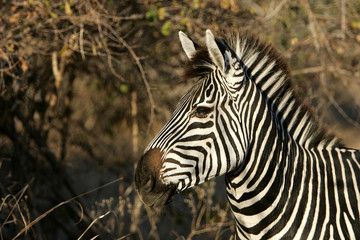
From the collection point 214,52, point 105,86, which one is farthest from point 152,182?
point 105,86

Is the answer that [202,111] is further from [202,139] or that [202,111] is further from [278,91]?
[278,91]

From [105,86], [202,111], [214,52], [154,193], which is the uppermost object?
[214,52]

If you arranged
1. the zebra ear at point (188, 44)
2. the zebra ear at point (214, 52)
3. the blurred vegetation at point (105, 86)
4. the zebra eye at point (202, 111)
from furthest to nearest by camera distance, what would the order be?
the blurred vegetation at point (105, 86) → the zebra ear at point (188, 44) → the zebra eye at point (202, 111) → the zebra ear at point (214, 52)

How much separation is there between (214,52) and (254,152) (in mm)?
685

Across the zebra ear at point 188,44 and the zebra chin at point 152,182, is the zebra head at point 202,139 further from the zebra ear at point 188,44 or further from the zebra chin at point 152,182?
the zebra ear at point 188,44

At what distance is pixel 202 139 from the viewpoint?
289 centimetres

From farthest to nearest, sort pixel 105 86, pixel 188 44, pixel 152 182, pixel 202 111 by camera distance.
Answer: pixel 105 86, pixel 188 44, pixel 202 111, pixel 152 182

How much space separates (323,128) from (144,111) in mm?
4347

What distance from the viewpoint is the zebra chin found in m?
2.82

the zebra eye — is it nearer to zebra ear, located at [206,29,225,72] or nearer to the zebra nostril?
zebra ear, located at [206,29,225,72]

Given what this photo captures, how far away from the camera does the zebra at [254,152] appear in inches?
113

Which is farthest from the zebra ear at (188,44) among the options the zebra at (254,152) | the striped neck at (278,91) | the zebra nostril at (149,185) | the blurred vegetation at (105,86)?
the blurred vegetation at (105,86)

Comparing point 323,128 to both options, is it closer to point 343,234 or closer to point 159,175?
point 343,234

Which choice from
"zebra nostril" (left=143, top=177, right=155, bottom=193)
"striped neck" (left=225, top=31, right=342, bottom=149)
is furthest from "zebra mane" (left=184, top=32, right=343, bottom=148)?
"zebra nostril" (left=143, top=177, right=155, bottom=193)
